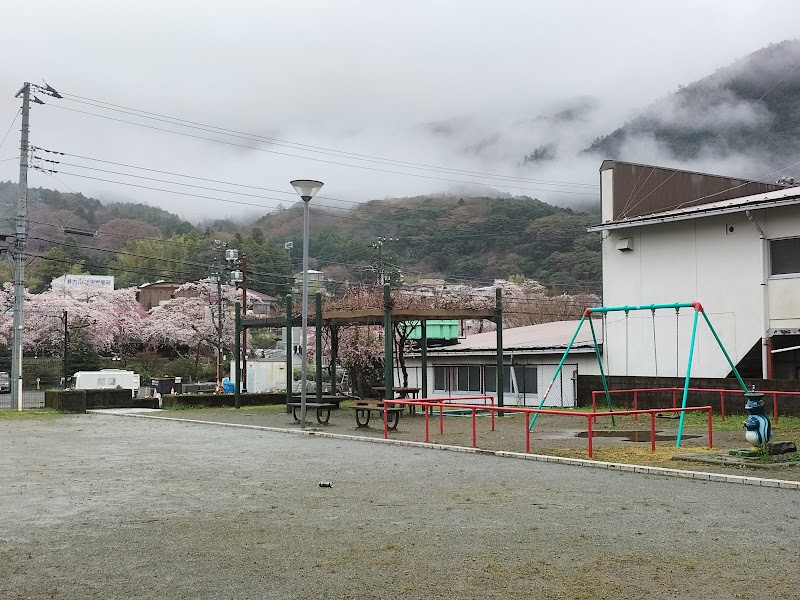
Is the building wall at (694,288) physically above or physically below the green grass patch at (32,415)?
above

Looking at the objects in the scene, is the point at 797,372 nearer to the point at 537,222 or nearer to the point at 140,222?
the point at 537,222

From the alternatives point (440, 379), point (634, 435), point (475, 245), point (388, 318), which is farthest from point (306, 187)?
point (475, 245)

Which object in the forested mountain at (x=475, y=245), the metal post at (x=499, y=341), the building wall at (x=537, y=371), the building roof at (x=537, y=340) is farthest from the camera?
the forested mountain at (x=475, y=245)

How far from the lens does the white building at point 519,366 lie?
28906mm

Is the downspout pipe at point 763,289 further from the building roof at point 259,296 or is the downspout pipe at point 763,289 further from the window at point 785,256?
the building roof at point 259,296

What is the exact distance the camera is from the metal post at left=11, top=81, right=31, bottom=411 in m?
32.8

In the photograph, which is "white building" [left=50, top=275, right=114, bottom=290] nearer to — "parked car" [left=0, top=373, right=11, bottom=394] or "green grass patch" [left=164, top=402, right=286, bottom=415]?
"parked car" [left=0, top=373, right=11, bottom=394]

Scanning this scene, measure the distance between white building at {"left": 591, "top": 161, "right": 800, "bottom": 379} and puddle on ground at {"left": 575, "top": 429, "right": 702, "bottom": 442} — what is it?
553 cm

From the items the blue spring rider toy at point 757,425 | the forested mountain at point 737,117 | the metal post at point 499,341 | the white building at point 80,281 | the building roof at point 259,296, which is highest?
the forested mountain at point 737,117

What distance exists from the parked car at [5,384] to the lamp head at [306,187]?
40699 millimetres

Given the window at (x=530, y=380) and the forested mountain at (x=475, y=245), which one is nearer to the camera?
the window at (x=530, y=380)

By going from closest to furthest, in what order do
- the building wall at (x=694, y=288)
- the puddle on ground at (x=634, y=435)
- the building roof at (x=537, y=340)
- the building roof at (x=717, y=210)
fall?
the puddle on ground at (x=634, y=435) → the building roof at (x=717, y=210) → the building wall at (x=694, y=288) → the building roof at (x=537, y=340)

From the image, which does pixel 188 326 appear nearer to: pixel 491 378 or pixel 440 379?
pixel 440 379

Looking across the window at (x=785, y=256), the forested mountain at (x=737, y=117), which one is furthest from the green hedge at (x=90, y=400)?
the forested mountain at (x=737, y=117)
